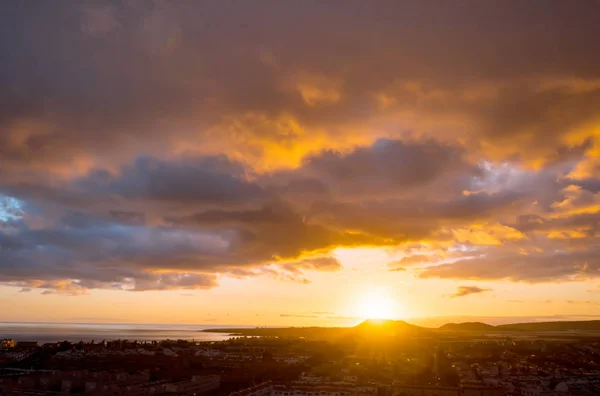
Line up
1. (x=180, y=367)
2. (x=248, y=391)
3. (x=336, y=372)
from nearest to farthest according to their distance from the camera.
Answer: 1. (x=248, y=391)
2. (x=336, y=372)
3. (x=180, y=367)

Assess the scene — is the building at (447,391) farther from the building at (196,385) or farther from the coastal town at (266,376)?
the building at (196,385)

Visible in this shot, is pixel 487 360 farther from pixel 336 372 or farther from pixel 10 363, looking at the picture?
pixel 10 363

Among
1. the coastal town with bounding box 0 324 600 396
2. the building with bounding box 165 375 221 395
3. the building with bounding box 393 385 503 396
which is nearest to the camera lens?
the coastal town with bounding box 0 324 600 396

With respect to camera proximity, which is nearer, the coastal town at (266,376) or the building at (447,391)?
the coastal town at (266,376)

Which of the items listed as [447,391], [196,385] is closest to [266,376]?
[196,385]

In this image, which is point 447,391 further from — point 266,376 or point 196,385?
point 196,385

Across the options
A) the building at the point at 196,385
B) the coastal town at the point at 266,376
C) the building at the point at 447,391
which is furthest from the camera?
the building at the point at 196,385

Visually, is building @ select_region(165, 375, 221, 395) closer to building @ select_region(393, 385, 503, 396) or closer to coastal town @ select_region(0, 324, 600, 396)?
coastal town @ select_region(0, 324, 600, 396)

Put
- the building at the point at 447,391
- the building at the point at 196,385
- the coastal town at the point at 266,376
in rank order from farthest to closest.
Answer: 1. the building at the point at 196,385
2. the building at the point at 447,391
3. the coastal town at the point at 266,376

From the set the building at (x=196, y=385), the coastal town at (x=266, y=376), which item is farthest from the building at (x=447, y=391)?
the building at (x=196, y=385)

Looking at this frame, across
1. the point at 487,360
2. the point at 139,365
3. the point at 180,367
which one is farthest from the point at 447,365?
the point at 139,365

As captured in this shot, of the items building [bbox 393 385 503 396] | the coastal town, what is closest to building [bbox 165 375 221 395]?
the coastal town
